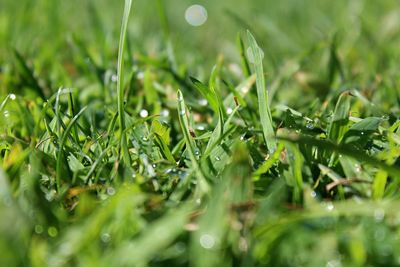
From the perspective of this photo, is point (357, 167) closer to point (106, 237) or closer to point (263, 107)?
point (263, 107)

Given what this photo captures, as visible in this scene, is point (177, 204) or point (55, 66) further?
point (55, 66)

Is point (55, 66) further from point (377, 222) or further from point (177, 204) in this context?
point (377, 222)

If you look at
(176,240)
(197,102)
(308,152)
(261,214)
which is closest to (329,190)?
(308,152)

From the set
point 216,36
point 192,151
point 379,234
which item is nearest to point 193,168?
point 192,151

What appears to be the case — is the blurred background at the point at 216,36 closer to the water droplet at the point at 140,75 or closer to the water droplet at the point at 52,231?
the water droplet at the point at 140,75

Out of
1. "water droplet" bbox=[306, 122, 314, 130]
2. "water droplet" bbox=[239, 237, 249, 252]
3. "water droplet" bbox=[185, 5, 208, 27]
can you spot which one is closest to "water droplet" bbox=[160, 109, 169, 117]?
"water droplet" bbox=[306, 122, 314, 130]

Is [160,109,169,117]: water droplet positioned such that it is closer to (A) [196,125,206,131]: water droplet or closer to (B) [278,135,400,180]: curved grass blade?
(A) [196,125,206,131]: water droplet
